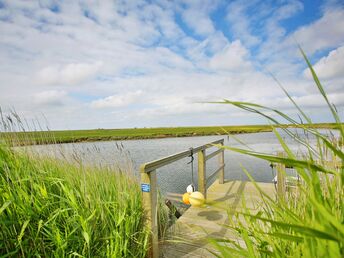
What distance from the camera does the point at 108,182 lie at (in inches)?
95.2

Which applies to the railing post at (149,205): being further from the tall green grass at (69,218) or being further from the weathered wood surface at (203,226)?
the weathered wood surface at (203,226)

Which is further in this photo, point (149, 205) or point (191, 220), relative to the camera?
point (191, 220)

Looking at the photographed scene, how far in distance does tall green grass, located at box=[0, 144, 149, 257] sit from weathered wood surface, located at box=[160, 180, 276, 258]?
51 centimetres

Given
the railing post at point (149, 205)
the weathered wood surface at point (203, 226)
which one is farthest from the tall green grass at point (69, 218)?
the weathered wood surface at point (203, 226)

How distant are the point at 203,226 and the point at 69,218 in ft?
6.78

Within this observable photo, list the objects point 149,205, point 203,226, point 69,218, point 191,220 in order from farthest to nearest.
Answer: point 191,220 → point 203,226 → point 149,205 → point 69,218

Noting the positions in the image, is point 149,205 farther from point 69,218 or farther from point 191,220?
point 191,220

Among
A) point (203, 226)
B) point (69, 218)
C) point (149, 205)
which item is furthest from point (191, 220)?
point (69, 218)

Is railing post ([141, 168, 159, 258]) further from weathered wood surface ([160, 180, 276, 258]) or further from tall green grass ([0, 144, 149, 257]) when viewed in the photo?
weathered wood surface ([160, 180, 276, 258])

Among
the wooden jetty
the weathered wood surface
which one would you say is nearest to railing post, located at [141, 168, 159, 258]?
the wooden jetty

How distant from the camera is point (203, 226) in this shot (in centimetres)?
311

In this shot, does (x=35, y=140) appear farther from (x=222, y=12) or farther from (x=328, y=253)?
(x=222, y=12)

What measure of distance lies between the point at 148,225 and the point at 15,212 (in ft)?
4.05

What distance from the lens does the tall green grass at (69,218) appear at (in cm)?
166
